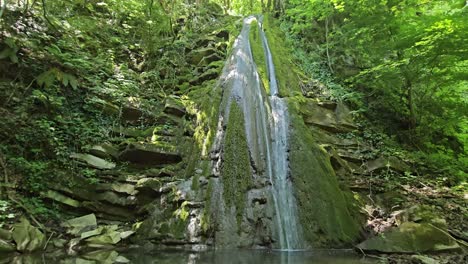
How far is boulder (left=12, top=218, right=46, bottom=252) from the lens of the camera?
449cm

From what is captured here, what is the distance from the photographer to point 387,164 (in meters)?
7.48

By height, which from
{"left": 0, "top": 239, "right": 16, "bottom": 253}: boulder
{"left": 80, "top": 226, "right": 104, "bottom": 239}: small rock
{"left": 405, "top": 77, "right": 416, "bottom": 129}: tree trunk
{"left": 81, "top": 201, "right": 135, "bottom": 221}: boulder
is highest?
{"left": 405, "top": 77, "right": 416, "bottom": 129}: tree trunk

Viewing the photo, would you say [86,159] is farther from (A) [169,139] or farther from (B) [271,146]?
(B) [271,146]

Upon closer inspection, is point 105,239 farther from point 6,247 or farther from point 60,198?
point 6,247

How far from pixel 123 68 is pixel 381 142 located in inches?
265

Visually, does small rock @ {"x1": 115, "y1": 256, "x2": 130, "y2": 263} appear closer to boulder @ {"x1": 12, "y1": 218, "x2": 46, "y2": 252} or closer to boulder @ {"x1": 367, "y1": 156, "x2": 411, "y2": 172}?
boulder @ {"x1": 12, "y1": 218, "x2": 46, "y2": 252}

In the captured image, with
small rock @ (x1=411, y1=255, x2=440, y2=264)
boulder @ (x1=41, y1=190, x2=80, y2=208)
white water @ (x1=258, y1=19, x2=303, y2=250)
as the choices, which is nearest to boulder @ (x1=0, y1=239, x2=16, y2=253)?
boulder @ (x1=41, y1=190, x2=80, y2=208)

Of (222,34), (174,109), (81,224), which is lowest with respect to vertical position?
(81,224)

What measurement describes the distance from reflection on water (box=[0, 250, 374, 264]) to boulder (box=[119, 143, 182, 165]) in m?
2.08

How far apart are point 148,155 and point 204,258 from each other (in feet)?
9.00

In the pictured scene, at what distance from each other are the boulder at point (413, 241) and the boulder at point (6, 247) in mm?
4816

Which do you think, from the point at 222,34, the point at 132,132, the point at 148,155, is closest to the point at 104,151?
the point at 148,155

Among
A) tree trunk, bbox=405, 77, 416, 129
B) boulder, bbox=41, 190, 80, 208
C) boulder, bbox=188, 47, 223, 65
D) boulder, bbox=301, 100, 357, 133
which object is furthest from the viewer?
boulder, bbox=188, 47, 223, 65

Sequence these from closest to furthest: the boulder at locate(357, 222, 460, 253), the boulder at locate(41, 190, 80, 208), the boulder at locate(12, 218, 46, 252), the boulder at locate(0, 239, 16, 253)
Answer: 1. the boulder at locate(0, 239, 16, 253)
2. the boulder at locate(12, 218, 46, 252)
3. the boulder at locate(357, 222, 460, 253)
4. the boulder at locate(41, 190, 80, 208)
